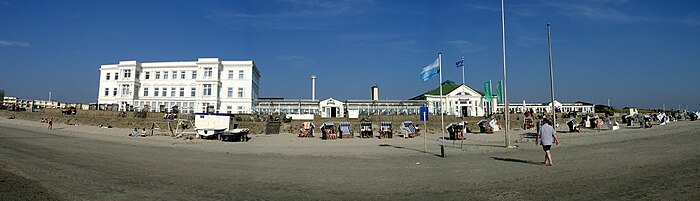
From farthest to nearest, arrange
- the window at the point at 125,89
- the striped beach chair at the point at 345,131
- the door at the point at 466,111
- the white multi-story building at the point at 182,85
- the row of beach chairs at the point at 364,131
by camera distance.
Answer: the window at the point at 125,89
the door at the point at 466,111
the white multi-story building at the point at 182,85
the striped beach chair at the point at 345,131
the row of beach chairs at the point at 364,131

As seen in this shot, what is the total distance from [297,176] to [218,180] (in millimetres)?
2204

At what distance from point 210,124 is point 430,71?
20.4 m

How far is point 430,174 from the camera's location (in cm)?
1147

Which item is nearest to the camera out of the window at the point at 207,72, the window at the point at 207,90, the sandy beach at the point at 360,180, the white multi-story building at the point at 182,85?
the sandy beach at the point at 360,180

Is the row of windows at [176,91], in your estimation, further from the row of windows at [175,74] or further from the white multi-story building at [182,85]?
the row of windows at [175,74]

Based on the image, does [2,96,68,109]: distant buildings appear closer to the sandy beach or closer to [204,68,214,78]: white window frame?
[204,68,214,78]: white window frame

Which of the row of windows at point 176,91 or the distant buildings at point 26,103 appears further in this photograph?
the distant buildings at point 26,103

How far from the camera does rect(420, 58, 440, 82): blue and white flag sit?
20.4 meters

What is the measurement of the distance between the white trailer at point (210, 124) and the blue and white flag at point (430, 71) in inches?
733

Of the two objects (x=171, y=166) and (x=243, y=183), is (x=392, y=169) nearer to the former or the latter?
(x=243, y=183)

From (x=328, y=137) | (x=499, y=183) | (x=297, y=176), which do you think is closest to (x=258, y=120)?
(x=328, y=137)

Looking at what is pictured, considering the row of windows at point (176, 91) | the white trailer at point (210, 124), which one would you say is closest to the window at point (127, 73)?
the row of windows at point (176, 91)

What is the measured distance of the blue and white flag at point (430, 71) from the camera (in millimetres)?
20406

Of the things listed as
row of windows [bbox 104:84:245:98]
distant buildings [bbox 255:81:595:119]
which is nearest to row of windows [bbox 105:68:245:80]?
row of windows [bbox 104:84:245:98]
